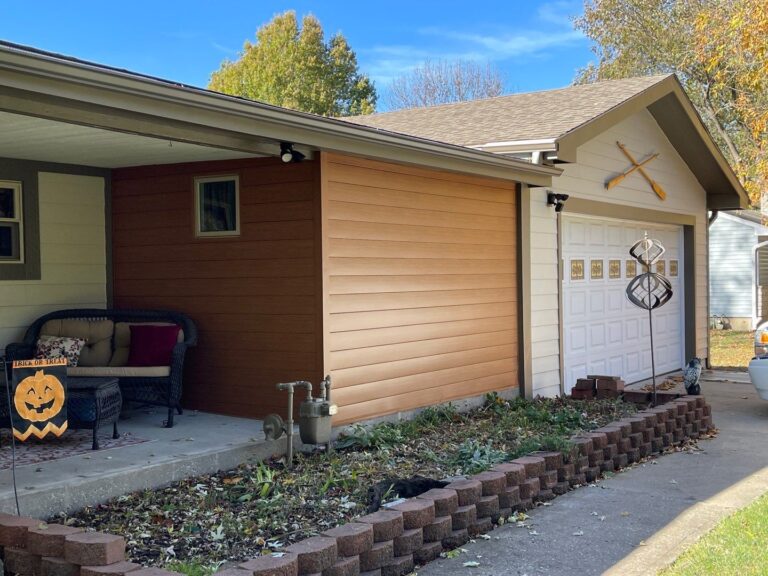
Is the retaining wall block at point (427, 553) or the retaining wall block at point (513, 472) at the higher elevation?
the retaining wall block at point (513, 472)

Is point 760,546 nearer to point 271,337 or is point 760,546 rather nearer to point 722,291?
point 271,337

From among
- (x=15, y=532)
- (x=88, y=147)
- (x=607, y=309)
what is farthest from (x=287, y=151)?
(x=607, y=309)

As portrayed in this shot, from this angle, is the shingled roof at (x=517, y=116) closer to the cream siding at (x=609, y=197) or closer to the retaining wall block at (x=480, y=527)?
the cream siding at (x=609, y=197)

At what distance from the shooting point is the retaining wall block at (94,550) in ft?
12.6

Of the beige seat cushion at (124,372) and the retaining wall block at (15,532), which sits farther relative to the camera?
the beige seat cushion at (124,372)

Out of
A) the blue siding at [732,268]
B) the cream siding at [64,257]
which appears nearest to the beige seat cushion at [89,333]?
the cream siding at [64,257]

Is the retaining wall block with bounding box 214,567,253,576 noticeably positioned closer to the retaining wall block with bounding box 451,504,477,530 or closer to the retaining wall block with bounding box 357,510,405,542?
the retaining wall block with bounding box 357,510,405,542

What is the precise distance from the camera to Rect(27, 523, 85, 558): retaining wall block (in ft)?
13.3

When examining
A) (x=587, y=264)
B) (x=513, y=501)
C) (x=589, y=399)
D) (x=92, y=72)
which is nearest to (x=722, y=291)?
(x=587, y=264)

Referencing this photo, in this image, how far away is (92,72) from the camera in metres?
4.69

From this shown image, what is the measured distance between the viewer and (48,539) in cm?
408

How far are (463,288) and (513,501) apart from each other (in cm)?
347

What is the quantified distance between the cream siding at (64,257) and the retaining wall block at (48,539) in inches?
145

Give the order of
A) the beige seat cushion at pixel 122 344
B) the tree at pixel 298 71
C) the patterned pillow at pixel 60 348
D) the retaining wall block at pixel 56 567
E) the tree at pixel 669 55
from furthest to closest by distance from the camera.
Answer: the tree at pixel 298 71, the tree at pixel 669 55, the beige seat cushion at pixel 122 344, the patterned pillow at pixel 60 348, the retaining wall block at pixel 56 567
